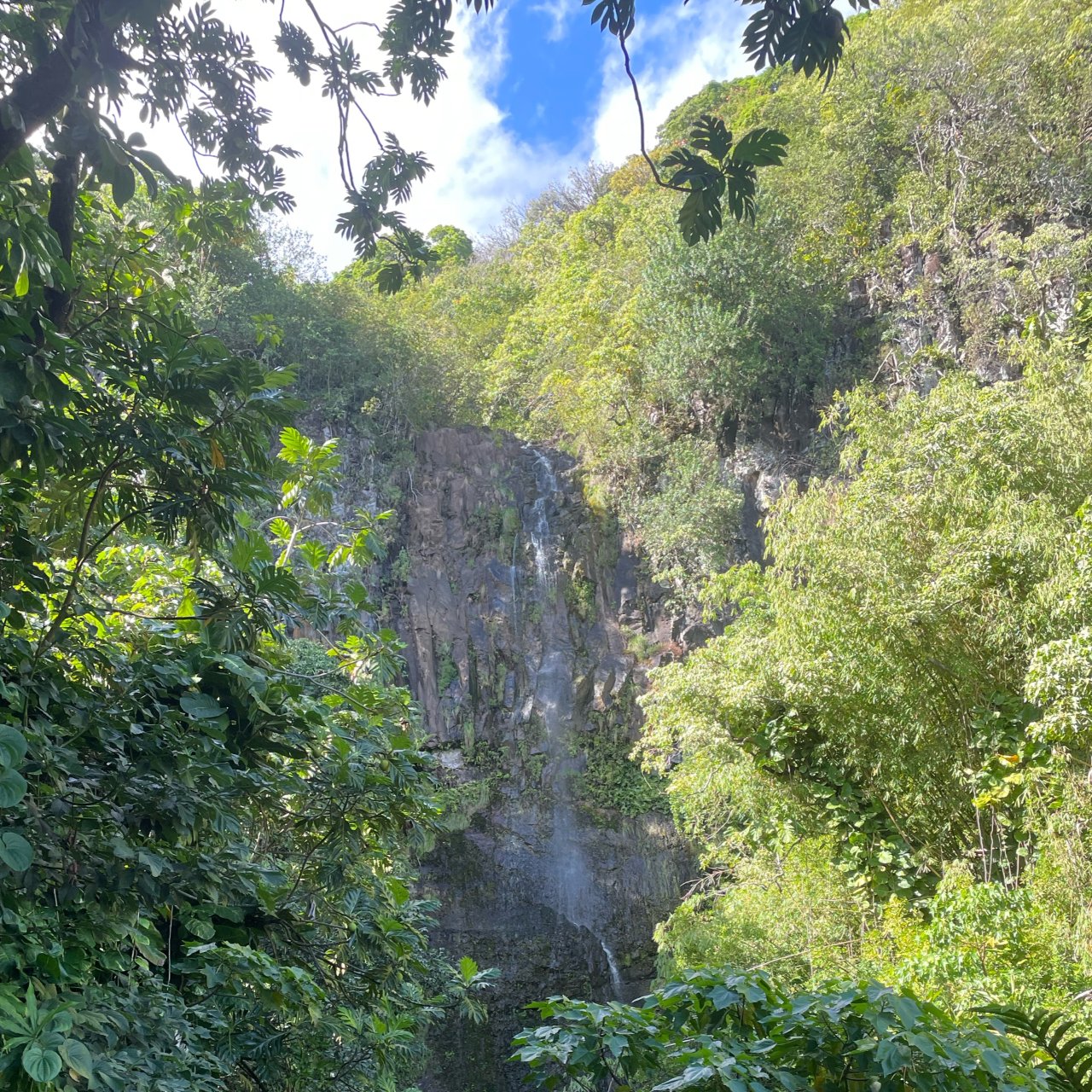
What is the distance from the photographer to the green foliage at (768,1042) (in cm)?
153

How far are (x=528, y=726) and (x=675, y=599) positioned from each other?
2969 millimetres

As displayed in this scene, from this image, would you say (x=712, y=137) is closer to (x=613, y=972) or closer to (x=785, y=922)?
(x=785, y=922)

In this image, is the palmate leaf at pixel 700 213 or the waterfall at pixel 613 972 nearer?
the palmate leaf at pixel 700 213

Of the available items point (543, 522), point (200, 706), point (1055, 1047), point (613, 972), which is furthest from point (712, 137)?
point (543, 522)

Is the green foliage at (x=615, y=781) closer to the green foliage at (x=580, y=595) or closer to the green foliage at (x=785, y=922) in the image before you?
the green foliage at (x=580, y=595)

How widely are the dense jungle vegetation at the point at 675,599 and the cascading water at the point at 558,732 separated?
56.9 inches

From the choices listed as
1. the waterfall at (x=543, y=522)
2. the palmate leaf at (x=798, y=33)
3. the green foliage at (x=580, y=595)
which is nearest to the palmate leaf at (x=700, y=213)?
the palmate leaf at (x=798, y=33)

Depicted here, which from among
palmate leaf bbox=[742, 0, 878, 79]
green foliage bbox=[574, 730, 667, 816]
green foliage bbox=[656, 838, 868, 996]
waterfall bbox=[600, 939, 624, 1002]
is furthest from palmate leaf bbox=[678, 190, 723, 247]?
green foliage bbox=[574, 730, 667, 816]

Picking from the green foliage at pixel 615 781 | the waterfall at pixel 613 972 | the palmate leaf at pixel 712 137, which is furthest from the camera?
the green foliage at pixel 615 781

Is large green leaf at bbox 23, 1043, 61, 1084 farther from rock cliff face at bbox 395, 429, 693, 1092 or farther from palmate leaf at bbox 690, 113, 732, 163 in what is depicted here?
rock cliff face at bbox 395, 429, 693, 1092

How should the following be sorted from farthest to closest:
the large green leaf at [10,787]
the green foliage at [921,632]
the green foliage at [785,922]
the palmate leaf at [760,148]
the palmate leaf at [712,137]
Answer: the green foliage at [785,922], the green foliage at [921,632], the palmate leaf at [712,137], the palmate leaf at [760,148], the large green leaf at [10,787]

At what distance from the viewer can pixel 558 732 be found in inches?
493

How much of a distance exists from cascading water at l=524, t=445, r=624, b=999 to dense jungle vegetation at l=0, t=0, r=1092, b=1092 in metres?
1.45

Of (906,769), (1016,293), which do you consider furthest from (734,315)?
(906,769)
